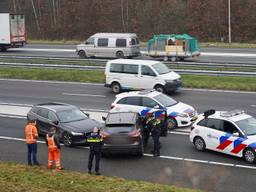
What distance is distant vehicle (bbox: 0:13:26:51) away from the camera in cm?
5025

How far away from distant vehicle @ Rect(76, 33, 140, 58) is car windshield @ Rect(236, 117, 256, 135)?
25412 millimetres

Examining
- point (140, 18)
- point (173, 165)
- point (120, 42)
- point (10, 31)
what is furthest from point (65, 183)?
point (140, 18)

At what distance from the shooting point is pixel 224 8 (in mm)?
60469

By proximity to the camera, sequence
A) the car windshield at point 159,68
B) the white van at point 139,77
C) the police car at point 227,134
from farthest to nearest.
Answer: the car windshield at point 159,68 < the white van at point 139,77 < the police car at point 227,134

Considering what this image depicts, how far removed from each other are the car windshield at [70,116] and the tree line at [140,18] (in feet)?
134

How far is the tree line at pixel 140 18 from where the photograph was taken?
2365 inches

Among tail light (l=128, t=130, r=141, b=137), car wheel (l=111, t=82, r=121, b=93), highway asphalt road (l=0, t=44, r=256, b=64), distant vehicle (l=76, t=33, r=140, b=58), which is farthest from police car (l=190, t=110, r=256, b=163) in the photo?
distant vehicle (l=76, t=33, r=140, b=58)

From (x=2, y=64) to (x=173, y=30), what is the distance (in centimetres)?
2857

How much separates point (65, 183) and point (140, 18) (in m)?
53.2

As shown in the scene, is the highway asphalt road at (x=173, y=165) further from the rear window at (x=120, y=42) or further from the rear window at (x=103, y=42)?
the rear window at (x=103, y=42)

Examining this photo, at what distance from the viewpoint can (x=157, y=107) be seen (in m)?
21.2

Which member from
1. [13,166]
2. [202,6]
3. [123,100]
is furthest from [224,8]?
[13,166]

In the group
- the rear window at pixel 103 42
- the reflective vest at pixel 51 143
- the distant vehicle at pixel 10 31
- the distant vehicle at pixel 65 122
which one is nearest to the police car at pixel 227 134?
the distant vehicle at pixel 65 122

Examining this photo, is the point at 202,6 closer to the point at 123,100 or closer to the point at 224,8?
the point at 224,8
